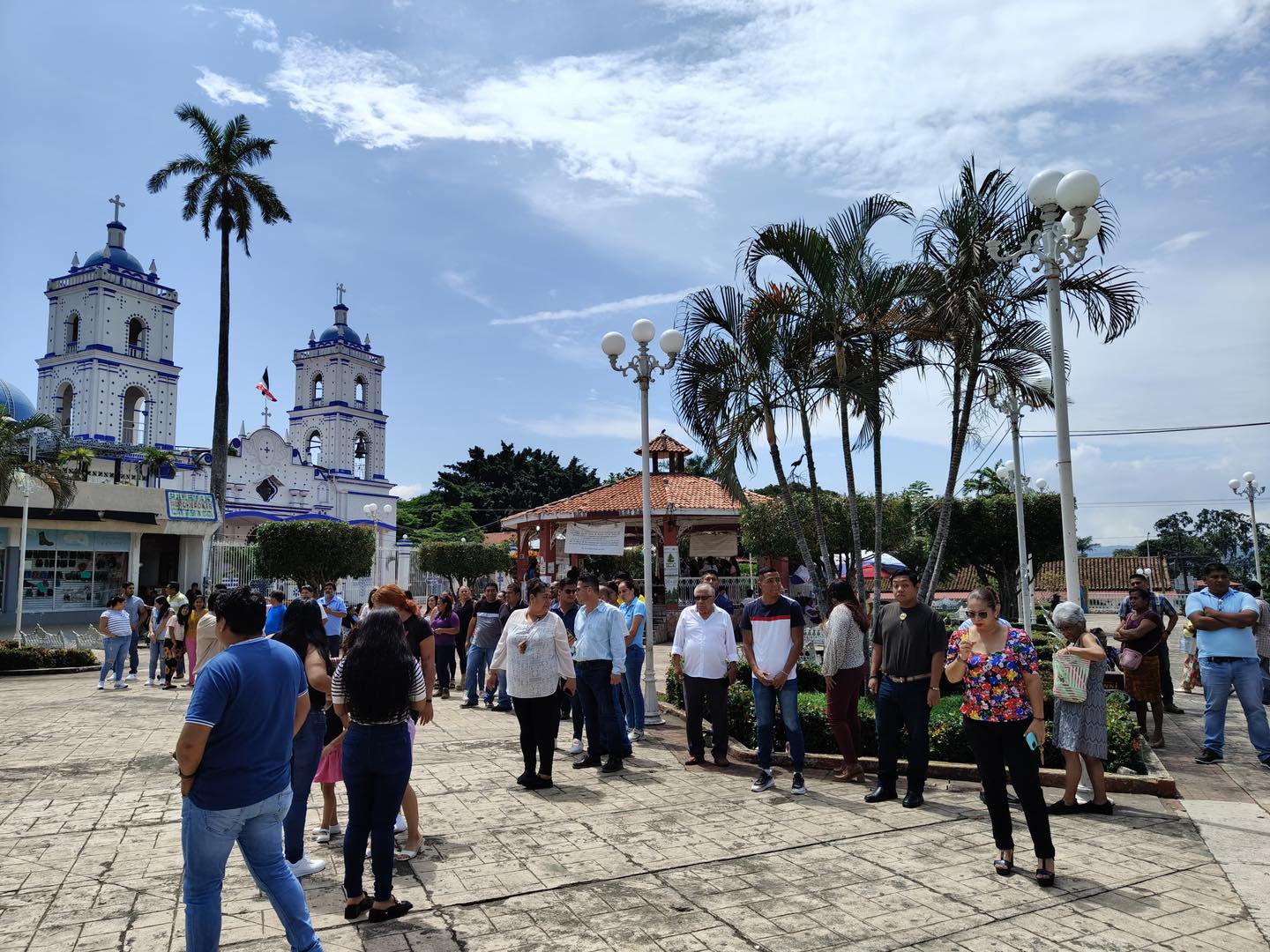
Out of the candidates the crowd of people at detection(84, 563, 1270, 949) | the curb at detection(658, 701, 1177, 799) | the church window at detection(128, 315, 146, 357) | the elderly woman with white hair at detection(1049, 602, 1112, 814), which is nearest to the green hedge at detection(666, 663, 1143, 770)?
the curb at detection(658, 701, 1177, 799)

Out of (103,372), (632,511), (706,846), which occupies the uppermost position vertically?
(103,372)

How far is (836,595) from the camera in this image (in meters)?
6.95

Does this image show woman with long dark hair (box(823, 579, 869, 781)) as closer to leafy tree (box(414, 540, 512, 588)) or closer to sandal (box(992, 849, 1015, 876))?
sandal (box(992, 849, 1015, 876))

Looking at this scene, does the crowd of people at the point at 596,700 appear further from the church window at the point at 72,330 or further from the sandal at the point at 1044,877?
the church window at the point at 72,330

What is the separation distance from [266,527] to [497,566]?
1476 centimetres

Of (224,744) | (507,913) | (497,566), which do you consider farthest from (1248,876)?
(497,566)

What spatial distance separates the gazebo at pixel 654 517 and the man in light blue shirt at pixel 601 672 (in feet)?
40.8

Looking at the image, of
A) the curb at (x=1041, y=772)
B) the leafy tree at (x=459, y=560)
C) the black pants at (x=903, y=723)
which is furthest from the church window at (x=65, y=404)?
the black pants at (x=903, y=723)

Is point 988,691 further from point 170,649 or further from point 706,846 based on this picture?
point 170,649

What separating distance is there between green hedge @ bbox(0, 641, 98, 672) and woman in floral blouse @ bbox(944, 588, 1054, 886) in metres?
17.0

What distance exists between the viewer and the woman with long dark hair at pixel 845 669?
6902mm

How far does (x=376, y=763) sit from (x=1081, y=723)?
14.6ft

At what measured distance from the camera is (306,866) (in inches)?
186

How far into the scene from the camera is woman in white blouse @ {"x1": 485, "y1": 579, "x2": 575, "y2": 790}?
21.5 ft
